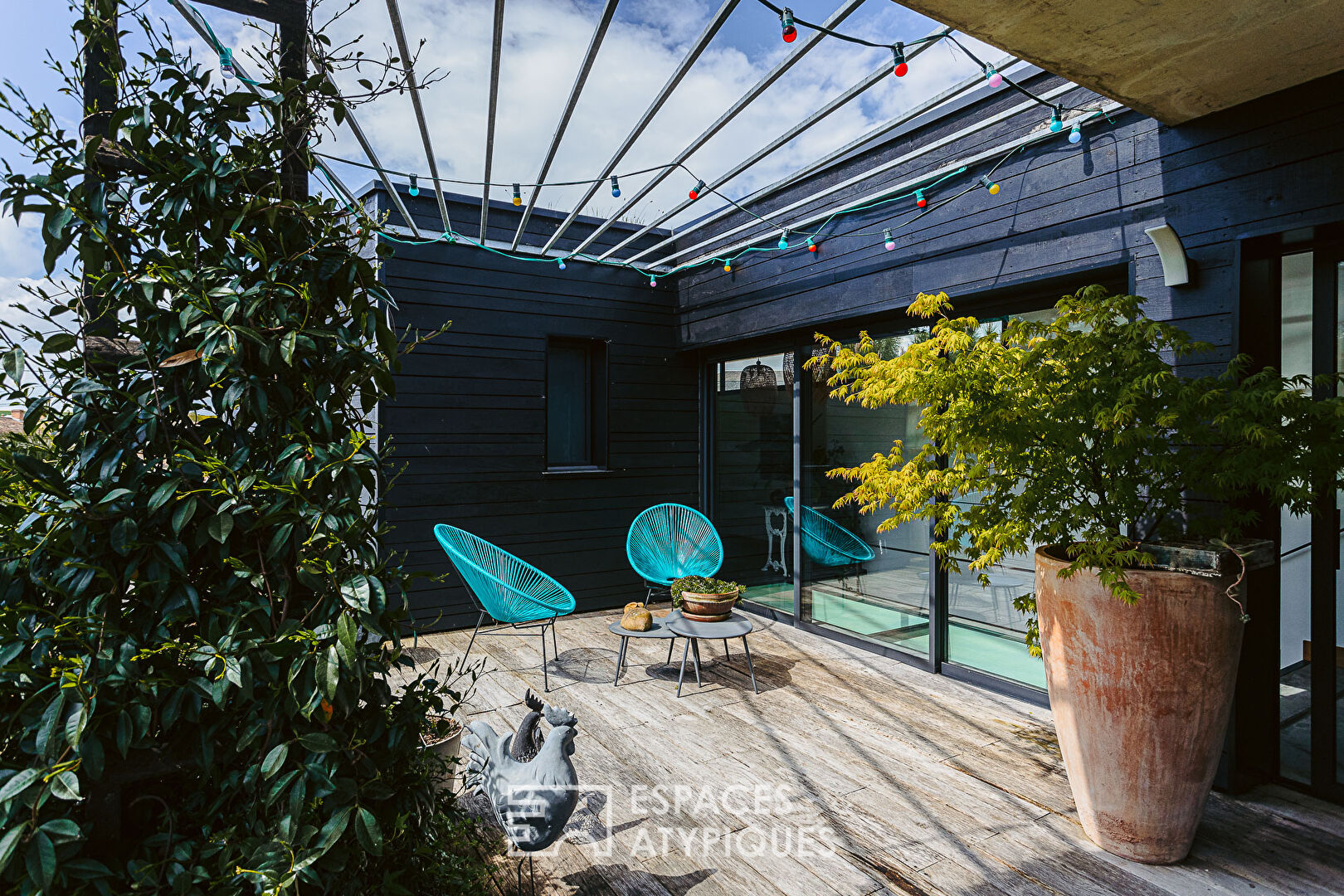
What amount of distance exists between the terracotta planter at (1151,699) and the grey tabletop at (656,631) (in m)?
1.94

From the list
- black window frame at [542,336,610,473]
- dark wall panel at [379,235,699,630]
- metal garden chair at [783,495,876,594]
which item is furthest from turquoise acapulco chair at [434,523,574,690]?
metal garden chair at [783,495,876,594]

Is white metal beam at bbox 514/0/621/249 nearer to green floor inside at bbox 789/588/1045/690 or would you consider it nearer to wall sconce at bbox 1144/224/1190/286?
wall sconce at bbox 1144/224/1190/286

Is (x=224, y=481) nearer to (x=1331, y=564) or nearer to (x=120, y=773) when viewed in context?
(x=120, y=773)

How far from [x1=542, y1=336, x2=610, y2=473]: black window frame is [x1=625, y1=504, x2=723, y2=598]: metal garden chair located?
2.13 feet

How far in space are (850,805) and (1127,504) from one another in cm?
145

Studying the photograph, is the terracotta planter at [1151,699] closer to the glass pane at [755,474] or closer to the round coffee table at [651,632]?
the round coffee table at [651,632]

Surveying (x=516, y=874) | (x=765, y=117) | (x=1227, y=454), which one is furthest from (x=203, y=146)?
(x=1227, y=454)

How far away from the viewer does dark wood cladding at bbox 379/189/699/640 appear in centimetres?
501

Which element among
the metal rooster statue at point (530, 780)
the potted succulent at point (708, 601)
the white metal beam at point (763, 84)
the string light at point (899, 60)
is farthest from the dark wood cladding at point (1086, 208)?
the metal rooster statue at point (530, 780)

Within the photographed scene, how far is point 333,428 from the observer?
1393 mm

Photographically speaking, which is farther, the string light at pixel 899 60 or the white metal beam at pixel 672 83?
the string light at pixel 899 60

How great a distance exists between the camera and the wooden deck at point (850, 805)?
2.20m

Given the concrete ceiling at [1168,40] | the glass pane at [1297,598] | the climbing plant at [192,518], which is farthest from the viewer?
the glass pane at [1297,598]

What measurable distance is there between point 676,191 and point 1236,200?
259 centimetres
